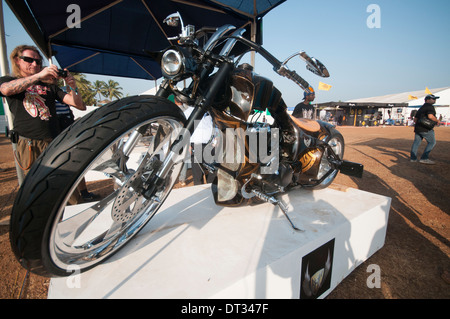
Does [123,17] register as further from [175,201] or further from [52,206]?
[52,206]

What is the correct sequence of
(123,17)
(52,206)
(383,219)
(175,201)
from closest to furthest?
(52,206) < (383,219) < (175,201) < (123,17)

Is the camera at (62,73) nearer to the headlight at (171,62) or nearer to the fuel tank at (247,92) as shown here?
the headlight at (171,62)

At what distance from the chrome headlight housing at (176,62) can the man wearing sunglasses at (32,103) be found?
3.57ft

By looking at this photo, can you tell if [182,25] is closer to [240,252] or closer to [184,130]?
[184,130]

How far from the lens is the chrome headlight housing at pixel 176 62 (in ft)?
3.20

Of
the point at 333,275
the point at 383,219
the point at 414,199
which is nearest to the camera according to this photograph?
the point at 333,275

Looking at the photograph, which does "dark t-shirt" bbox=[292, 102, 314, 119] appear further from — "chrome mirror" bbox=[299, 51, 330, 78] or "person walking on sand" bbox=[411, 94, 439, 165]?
"chrome mirror" bbox=[299, 51, 330, 78]

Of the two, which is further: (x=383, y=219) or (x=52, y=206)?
(x=383, y=219)

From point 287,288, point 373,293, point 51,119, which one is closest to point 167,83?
point 287,288

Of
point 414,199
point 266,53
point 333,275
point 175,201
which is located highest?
point 266,53

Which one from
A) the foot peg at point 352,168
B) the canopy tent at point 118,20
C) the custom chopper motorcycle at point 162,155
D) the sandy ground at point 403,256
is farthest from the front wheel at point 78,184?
the canopy tent at point 118,20
